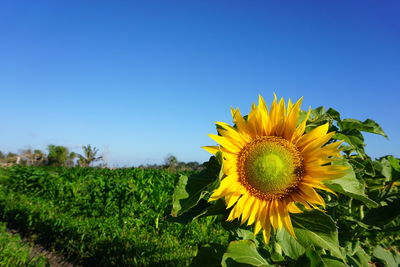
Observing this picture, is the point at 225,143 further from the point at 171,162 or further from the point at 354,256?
the point at 171,162

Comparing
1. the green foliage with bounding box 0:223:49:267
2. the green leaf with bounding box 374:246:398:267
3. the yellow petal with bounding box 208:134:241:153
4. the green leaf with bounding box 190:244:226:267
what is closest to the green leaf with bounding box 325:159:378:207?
the yellow petal with bounding box 208:134:241:153

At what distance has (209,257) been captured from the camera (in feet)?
4.96

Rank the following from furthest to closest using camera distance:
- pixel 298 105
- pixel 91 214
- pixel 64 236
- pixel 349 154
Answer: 1. pixel 91 214
2. pixel 64 236
3. pixel 349 154
4. pixel 298 105

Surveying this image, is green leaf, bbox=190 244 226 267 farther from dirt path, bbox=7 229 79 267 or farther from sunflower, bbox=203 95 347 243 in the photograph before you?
dirt path, bbox=7 229 79 267

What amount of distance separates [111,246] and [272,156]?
381cm

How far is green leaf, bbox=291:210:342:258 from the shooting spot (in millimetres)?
1210

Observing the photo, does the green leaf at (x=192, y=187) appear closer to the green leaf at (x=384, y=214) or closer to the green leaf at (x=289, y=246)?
the green leaf at (x=289, y=246)

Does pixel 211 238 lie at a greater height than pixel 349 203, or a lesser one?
lesser

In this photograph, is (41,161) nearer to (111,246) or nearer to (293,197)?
(111,246)

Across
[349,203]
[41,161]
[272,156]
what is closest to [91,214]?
[349,203]

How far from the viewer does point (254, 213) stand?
1.27 meters

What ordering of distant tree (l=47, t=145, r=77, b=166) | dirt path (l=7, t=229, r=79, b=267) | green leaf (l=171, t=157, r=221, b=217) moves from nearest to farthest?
green leaf (l=171, t=157, r=221, b=217)
dirt path (l=7, t=229, r=79, b=267)
distant tree (l=47, t=145, r=77, b=166)

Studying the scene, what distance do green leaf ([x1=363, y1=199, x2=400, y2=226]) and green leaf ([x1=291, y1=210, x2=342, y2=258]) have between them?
69 cm

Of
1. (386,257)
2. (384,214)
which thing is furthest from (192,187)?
(386,257)
